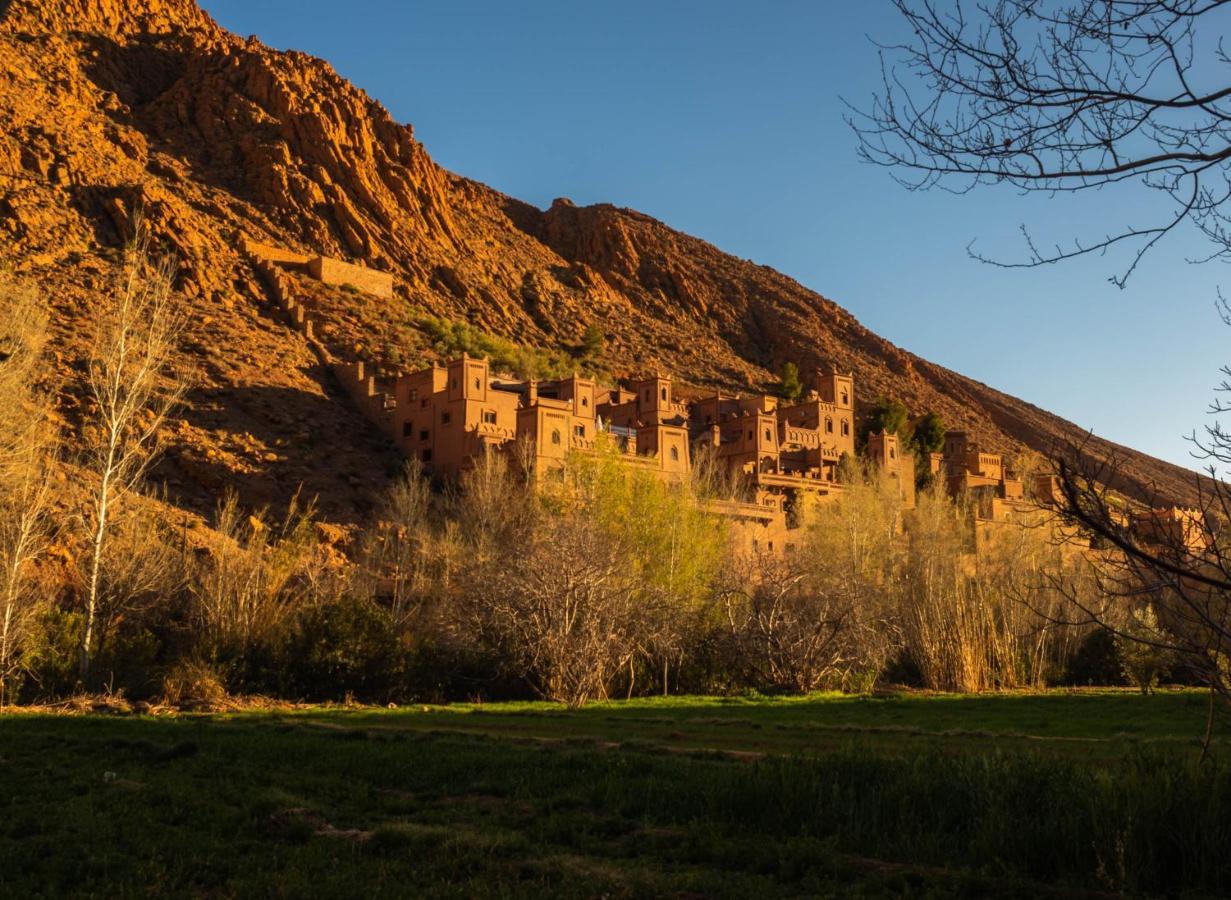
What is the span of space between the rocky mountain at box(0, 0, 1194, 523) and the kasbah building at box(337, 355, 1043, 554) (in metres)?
3.01

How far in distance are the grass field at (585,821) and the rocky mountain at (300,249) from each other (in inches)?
1230

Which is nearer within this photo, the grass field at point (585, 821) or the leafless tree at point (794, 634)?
the grass field at point (585, 821)

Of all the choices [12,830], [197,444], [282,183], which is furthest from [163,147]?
[12,830]

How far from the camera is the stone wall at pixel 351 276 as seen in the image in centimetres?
7525

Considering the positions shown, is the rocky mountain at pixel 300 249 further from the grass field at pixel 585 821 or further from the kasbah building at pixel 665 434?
the grass field at pixel 585 821

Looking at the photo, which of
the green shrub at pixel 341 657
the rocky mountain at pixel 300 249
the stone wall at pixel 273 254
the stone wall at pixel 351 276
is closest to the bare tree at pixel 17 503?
the green shrub at pixel 341 657

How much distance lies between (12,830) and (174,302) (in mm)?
54258

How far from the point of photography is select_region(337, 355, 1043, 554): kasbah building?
4688 cm

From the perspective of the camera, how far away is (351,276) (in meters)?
77.6

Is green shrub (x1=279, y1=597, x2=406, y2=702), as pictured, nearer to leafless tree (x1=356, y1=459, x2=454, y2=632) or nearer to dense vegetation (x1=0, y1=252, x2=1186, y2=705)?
dense vegetation (x1=0, y1=252, x2=1186, y2=705)

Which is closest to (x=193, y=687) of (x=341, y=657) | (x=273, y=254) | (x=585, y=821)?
(x=341, y=657)

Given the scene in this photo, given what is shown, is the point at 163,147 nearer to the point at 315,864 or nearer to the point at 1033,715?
the point at 1033,715

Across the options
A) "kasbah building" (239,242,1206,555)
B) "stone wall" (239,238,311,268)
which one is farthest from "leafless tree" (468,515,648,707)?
"stone wall" (239,238,311,268)

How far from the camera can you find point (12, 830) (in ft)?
26.7
